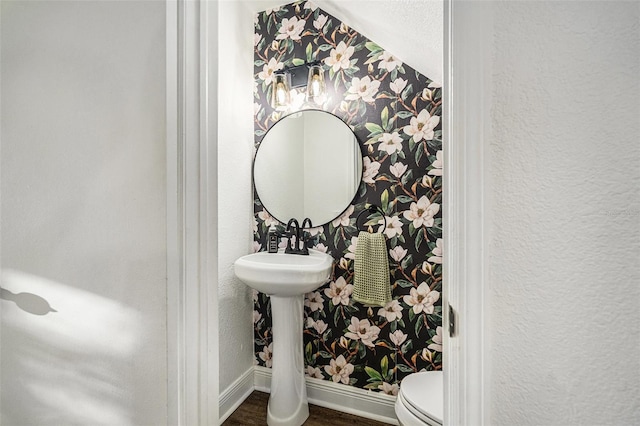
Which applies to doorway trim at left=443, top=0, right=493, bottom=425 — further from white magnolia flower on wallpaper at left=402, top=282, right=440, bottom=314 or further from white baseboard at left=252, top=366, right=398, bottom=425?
white baseboard at left=252, top=366, right=398, bottom=425

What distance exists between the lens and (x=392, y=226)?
1.80m

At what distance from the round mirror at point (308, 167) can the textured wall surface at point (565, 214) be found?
4.42 feet

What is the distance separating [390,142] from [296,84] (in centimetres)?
69

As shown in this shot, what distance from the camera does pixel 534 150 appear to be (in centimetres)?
51

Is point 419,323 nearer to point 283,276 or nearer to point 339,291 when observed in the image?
point 339,291

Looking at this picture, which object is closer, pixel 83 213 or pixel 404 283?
pixel 83 213

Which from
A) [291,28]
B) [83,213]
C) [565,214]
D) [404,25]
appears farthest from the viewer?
[291,28]

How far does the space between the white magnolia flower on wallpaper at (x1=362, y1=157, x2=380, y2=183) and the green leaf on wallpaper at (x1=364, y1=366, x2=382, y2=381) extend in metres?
1.06

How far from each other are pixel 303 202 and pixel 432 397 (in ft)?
3.91

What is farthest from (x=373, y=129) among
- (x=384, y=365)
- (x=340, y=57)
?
(x=384, y=365)

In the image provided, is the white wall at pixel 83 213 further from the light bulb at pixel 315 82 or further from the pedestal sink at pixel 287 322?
the light bulb at pixel 315 82

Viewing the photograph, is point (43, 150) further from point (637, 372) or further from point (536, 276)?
point (637, 372)

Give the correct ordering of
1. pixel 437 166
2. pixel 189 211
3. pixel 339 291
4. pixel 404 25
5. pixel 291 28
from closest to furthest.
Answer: pixel 189 211, pixel 404 25, pixel 437 166, pixel 339 291, pixel 291 28

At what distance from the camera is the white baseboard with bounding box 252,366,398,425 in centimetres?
180
